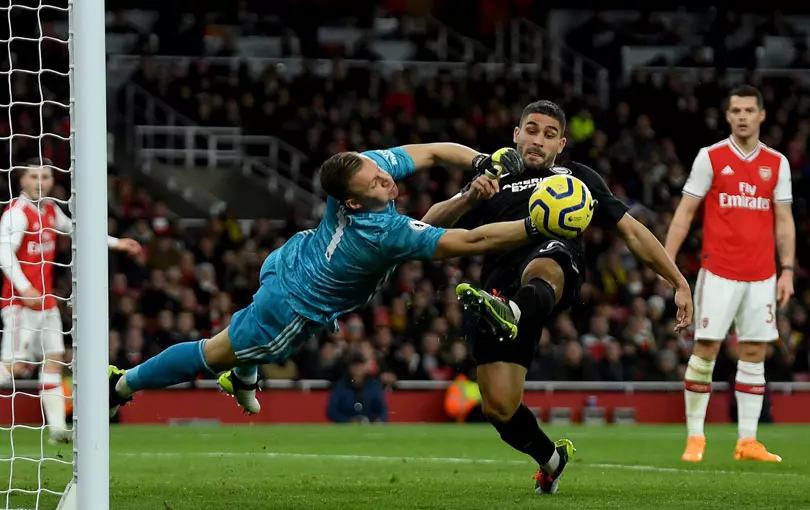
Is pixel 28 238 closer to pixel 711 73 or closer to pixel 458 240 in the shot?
pixel 458 240

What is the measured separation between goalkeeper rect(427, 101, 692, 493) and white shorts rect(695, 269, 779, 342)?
2295 mm

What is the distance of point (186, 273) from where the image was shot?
17391 millimetres

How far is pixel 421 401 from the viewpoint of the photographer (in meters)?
16.3

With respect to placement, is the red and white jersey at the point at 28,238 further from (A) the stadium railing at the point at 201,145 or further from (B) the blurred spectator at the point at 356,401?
(A) the stadium railing at the point at 201,145

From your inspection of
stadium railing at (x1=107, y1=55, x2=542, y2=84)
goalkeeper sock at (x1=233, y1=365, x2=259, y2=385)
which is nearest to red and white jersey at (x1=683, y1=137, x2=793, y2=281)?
goalkeeper sock at (x1=233, y1=365, x2=259, y2=385)

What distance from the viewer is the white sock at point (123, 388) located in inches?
270

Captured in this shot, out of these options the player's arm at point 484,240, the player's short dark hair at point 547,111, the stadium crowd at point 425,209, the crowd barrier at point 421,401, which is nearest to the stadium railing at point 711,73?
the stadium crowd at point 425,209

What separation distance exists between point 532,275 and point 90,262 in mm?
2580

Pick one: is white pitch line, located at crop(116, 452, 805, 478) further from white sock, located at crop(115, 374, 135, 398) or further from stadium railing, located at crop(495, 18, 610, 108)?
stadium railing, located at crop(495, 18, 610, 108)

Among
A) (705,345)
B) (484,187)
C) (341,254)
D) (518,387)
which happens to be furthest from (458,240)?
(705,345)

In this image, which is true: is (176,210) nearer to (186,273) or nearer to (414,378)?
(186,273)

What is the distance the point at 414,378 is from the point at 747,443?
7325 mm

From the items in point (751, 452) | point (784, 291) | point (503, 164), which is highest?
point (503, 164)

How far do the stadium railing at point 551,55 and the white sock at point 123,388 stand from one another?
1644cm
